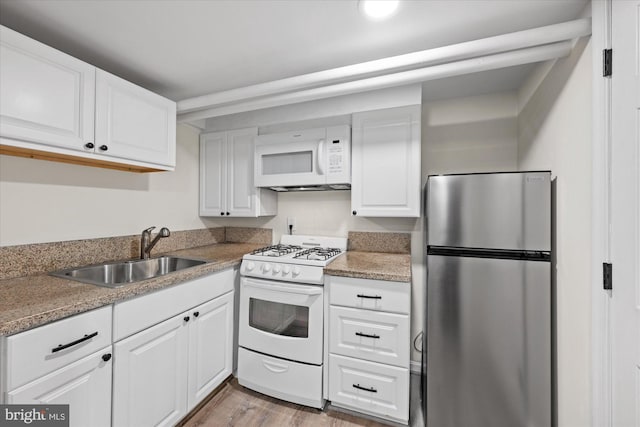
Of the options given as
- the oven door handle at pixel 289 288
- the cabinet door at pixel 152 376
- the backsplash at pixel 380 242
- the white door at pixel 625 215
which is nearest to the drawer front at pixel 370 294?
the oven door handle at pixel 289 288

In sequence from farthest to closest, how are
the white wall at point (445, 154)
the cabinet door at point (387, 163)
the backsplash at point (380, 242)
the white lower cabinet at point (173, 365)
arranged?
the backsplash at point (380, 242), the white wall at point (445, 154), the cabinet door at point (387, 163), the white lower cabinet at point (173, 365)

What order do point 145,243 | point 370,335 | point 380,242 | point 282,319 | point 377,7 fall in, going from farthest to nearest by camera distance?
point 380,242, point 145,243, point 282,319, point 370,335, point 377,7

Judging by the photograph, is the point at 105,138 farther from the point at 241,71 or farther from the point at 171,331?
the point at 171,331

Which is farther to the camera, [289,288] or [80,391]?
[289,288]

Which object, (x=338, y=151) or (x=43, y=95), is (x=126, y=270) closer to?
(x=43, y=95)

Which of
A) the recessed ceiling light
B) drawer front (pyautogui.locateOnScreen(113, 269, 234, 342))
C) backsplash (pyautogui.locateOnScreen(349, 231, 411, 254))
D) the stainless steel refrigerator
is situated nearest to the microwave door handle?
backsplash (pyautogui.locateOnScreen(349, 231, 411, 254))

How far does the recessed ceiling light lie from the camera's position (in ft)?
3.79

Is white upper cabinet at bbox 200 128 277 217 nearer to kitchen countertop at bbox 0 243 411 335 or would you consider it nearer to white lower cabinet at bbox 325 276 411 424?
kitchen countertop at bbox 0 243 411 335

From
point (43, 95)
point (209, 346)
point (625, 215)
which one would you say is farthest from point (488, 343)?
point (43, 95)

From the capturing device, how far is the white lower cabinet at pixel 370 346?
158 cm

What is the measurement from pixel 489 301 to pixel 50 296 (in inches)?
83.4

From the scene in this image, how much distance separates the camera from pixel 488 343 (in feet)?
4.69

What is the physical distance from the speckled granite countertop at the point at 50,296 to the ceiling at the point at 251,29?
1.30 m

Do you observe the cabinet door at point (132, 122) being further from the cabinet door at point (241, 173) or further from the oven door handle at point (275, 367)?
the oven door handle at point (275, 367)
